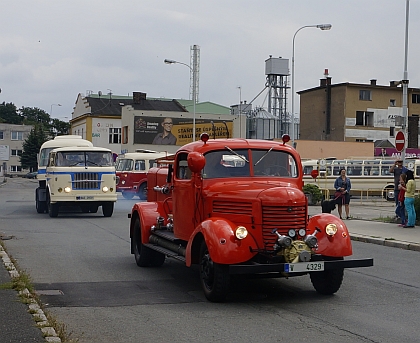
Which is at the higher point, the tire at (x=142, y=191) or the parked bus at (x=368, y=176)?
the parked bus at (x=368, y=176)

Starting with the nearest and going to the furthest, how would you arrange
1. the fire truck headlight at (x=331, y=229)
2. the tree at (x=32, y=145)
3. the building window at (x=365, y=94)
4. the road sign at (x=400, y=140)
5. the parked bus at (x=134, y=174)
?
the fire truck headlight at (x=331, y=229)
the road sign at (x=400, y=140)
the parked bus at (x=134, y=174)
the building window at (x=365, y=94)
the tree at (x=32, y=145)

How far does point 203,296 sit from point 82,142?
18.6 m

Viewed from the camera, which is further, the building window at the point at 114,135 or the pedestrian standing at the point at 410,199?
the building window at the point at 114,135

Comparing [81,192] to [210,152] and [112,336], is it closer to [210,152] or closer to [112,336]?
[210,152]

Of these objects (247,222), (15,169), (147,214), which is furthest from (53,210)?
(15,169)

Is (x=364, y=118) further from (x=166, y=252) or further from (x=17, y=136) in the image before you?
(x=17, y=136)

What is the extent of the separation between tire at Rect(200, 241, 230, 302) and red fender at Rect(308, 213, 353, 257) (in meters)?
1.36

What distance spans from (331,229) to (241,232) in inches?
54.7

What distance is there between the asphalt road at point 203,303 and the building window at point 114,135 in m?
67.5

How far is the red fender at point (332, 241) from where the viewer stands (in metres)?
8.91

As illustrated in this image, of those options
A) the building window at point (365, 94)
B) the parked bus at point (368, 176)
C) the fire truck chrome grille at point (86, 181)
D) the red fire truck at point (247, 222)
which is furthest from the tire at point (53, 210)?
the building window at point (365, 94)

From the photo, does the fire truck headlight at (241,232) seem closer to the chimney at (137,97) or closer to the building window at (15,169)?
the chimney at (137,97)

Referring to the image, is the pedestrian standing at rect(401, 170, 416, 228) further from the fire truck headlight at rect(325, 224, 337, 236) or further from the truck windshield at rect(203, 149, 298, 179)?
the fire truck headlight at rect(325, 224, 337, 236)

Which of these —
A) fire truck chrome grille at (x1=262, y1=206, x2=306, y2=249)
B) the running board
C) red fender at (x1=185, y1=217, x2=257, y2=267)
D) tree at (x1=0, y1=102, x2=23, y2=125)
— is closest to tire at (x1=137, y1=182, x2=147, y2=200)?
the running board
